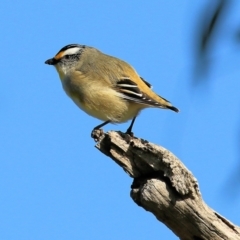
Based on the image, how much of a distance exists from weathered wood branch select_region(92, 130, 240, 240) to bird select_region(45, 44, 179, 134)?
175cm

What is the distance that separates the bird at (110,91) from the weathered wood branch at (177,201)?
175cm

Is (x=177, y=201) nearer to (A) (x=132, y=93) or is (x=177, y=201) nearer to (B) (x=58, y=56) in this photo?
(A) (x=132, y=93)

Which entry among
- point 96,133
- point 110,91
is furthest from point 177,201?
point 110,91

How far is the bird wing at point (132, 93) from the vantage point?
5098 mm

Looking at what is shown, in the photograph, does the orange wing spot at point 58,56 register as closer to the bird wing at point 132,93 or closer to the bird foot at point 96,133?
the bird wing at point 132,93

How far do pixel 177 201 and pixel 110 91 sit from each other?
2369 mm

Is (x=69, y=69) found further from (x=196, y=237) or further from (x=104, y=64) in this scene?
(x=196, y=237)

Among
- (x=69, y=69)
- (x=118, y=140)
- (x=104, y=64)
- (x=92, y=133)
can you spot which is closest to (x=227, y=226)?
(x=118, y=140)

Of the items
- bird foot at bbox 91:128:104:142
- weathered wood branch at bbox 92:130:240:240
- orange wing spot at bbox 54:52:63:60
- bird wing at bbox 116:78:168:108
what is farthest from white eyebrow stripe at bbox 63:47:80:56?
weathered wood branch at bbox 92:130:240:240

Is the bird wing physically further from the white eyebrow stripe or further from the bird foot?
the white eyebrow stripe

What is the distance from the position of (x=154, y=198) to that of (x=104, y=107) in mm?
2273

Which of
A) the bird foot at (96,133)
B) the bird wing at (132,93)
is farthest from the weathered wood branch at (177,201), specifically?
the bird wing at (132,93)

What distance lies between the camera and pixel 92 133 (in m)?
4.91

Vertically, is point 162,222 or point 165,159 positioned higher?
point 165,159
